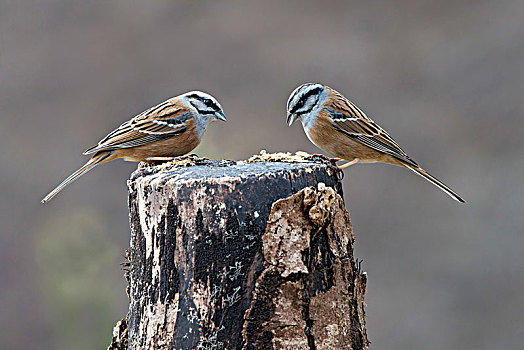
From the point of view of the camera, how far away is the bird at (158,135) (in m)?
5.09

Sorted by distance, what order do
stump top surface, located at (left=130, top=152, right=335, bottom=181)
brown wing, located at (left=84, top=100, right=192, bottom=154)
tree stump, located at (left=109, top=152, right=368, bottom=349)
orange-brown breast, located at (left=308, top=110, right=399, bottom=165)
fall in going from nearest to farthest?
tree stump, located at (left=109, top=152, right=368, bottom=349) → stump top surface, located at (left=130, top=152, right=335, bottom=181) → brown wing, located at (left=84, top=100, right=192, bottom=154) → orange-brown breast, located at (left=308, top=110, right=399, bottom=165)

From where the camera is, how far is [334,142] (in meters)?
5.23

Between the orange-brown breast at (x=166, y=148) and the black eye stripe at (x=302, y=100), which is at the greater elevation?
the black eye stripe at (x=302, y=100)

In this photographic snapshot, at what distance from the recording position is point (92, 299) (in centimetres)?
596

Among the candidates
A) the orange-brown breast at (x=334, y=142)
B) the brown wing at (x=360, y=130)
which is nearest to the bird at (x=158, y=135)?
the orange-brown breast at (x=334, y=142)

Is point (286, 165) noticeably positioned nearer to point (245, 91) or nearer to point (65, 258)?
point (65, 258)

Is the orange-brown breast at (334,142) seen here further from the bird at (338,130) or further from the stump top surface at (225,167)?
the stump top surface at (225,167)

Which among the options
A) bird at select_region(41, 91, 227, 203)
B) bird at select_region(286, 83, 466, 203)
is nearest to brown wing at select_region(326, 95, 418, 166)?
bird at select_region(286, 83, 466, 203)

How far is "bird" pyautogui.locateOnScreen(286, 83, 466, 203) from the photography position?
5.23m

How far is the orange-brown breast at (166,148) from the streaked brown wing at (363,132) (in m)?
1.17

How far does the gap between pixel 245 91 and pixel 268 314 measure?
937cm

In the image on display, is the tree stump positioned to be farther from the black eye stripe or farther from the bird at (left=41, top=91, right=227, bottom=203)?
the black eye stripe

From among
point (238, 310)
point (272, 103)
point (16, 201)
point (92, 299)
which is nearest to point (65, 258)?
point (92, 299)

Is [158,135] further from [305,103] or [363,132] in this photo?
[363,132]
